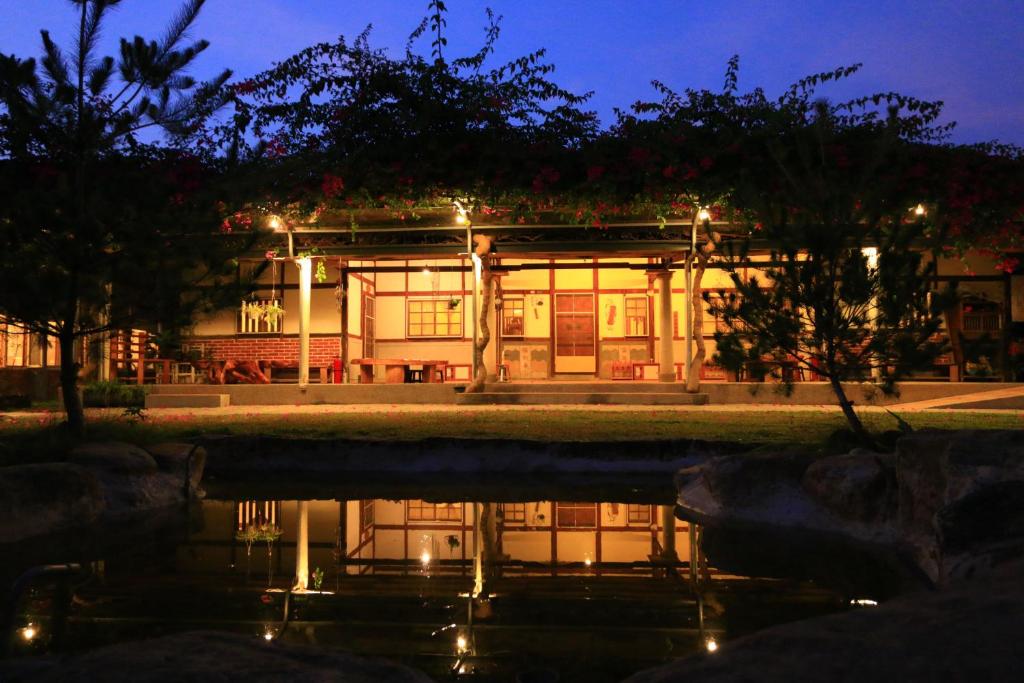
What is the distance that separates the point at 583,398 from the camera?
13.2 m

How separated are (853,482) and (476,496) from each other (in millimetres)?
2832

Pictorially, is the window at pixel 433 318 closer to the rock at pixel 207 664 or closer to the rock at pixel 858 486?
the rock at pixel 858 486

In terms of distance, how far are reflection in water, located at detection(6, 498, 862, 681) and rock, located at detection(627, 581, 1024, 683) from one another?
51 cm

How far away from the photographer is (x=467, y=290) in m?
17.2

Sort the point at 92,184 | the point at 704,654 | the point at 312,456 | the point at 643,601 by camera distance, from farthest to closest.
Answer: the point at 312,456, the point at 92,184, the point at 643,601, the point at 704,654

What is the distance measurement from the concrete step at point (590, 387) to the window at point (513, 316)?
12.1 ft

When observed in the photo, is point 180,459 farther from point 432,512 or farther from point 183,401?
point 183,401

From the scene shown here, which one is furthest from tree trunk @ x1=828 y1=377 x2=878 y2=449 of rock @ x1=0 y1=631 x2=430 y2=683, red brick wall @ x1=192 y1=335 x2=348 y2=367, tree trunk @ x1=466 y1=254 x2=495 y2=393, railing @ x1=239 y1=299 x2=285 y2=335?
railing @ x1=239 y1=299 x2=285 y2=335

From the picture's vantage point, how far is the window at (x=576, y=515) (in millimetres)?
5320

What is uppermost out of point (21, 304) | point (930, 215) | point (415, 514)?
point (930, 215)

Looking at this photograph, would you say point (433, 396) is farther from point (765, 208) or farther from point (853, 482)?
point (853, 482)

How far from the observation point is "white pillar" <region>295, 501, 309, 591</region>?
3867 millimetres

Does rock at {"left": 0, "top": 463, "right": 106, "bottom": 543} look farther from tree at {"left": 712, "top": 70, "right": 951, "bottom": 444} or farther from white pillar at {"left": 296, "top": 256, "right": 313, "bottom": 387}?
white pillar at {"left": 296, "top": 256, "right": 313, "bottom": 387}

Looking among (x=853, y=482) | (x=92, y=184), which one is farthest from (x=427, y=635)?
(x=92, y=184)
